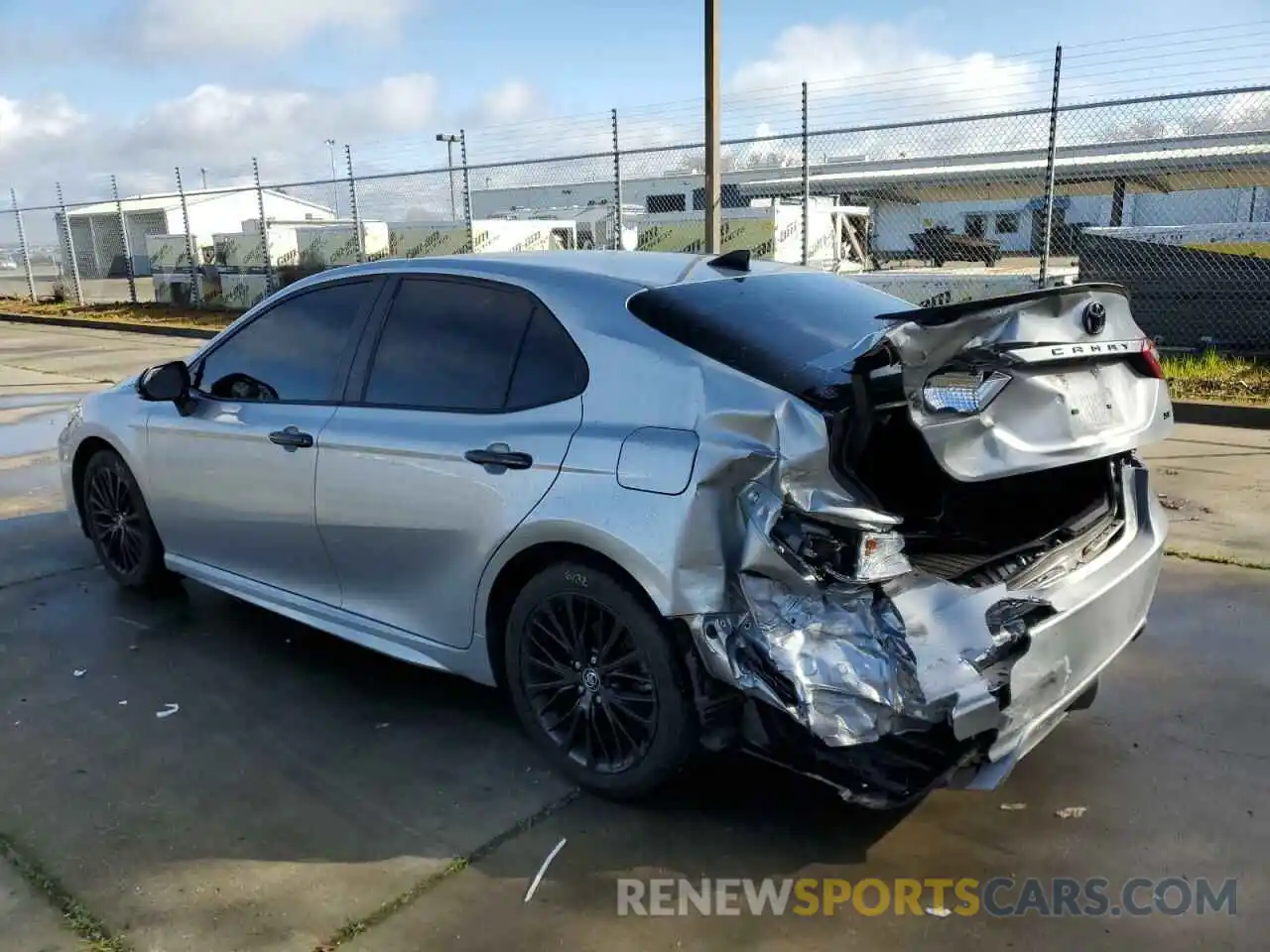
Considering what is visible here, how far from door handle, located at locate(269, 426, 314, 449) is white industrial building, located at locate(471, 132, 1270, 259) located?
29.1 feet

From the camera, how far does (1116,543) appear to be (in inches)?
126

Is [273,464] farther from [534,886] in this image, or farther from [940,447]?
[940,447]

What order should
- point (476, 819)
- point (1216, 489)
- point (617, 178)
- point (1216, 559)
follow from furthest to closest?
point (617, 178) → point (1216, 489) → point (1216, 559) → point (476, 819)

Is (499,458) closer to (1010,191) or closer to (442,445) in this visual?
(442,445)

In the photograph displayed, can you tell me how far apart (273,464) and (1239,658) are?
387cm

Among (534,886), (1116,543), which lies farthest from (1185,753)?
(534,886)

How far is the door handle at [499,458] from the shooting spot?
3.15 m

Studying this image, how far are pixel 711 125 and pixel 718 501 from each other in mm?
7938

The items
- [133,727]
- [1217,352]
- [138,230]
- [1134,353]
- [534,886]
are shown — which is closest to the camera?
[534,886]

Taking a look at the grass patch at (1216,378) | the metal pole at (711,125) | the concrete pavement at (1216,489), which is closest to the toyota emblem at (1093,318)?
the concrete pavement at (1216,489)

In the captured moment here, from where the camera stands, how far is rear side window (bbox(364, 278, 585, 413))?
3275 mm

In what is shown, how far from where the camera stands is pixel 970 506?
294cm

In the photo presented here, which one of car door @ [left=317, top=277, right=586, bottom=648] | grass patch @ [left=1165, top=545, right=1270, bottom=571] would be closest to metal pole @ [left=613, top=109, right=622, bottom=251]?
grass patch @ [left=1165, top=545, right=1270, bottom=571]

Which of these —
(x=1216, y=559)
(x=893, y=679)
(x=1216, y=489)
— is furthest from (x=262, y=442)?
(x=1216, y=489)
